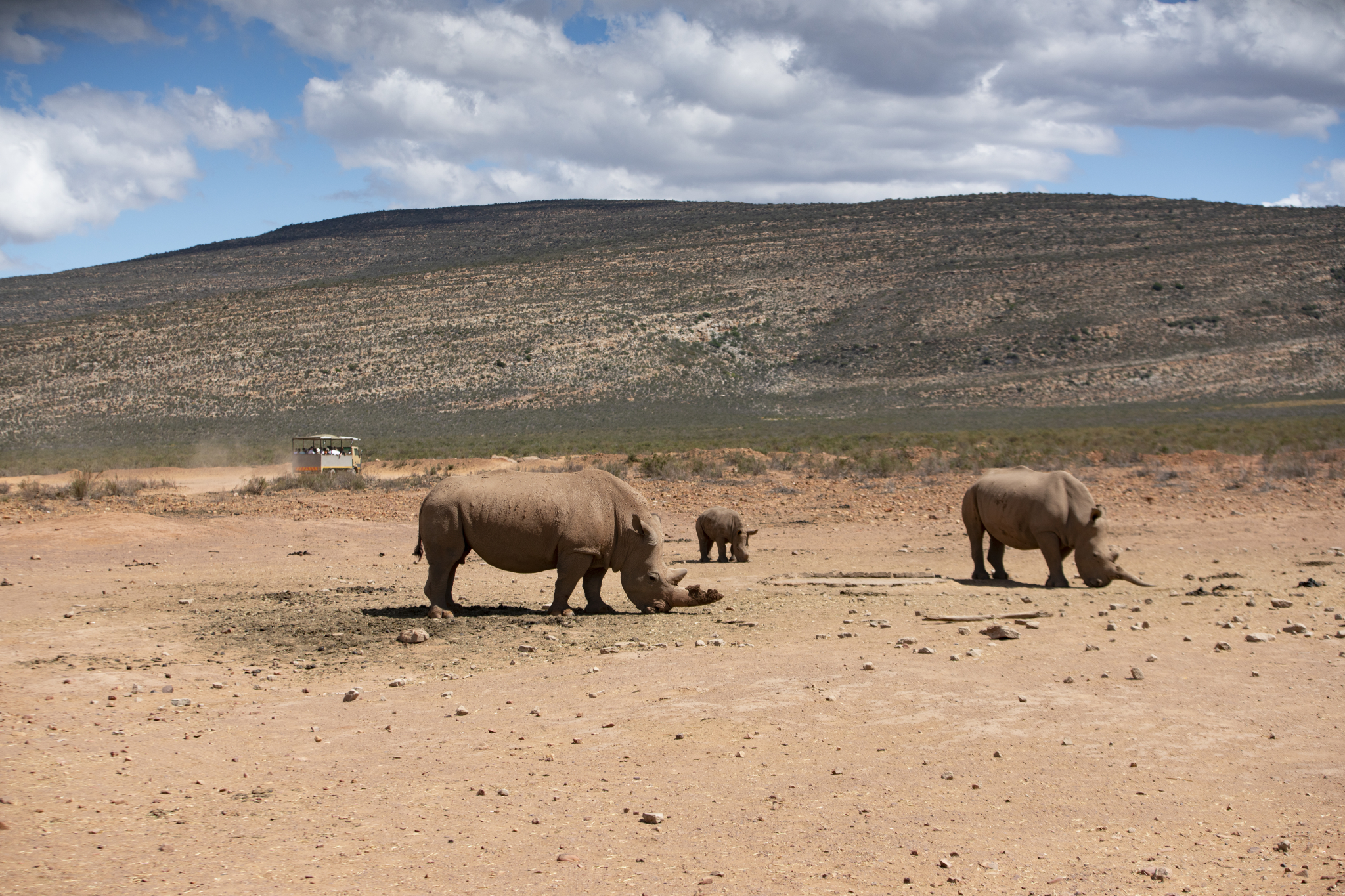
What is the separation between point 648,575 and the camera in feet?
42.8

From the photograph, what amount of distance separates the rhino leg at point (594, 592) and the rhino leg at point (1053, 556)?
6306 millimetres

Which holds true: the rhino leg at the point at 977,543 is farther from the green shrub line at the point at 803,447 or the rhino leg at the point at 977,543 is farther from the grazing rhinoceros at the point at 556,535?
the green shrub line at the point at 803,447

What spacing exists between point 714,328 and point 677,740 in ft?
254

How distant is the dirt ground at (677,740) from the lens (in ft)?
19.3

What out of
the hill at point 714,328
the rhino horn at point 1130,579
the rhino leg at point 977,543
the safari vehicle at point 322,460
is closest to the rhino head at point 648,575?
the rhino leg at point 977,543

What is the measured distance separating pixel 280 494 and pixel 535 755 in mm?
21883

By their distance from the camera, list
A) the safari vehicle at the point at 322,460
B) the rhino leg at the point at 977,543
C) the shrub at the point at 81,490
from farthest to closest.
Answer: the safari vehicle at the point at 322,460 < the shrub at the point at 81,490 < the rhino leg at the point at 977,543

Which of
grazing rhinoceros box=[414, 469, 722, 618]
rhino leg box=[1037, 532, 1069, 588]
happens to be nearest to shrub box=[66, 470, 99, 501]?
grazing rhinoceros box=[414, 469, 722, 618]

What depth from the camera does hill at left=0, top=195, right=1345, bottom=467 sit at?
6806 centimetres

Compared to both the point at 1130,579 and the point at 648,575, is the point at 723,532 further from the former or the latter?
the point at 1130,579

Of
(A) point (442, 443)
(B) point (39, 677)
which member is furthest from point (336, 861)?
(A) point (442, 443)

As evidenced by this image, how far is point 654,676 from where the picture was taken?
32.2ft

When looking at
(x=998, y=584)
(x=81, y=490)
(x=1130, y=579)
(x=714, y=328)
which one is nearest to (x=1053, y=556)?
(x=998, y=584)

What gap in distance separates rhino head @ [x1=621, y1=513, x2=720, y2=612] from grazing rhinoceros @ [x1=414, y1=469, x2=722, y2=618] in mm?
11
